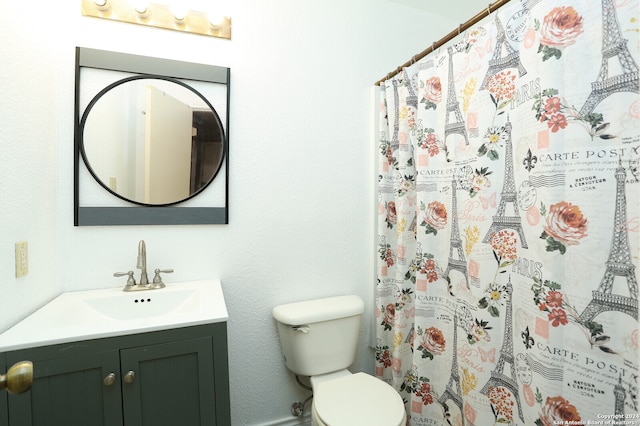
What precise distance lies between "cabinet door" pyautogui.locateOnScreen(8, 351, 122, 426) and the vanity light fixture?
1.41 metres

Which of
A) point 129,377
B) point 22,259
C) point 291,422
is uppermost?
point 22,259

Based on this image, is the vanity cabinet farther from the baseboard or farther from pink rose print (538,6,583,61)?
pink rose print (538,6,583,61)

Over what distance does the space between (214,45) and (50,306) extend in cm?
135

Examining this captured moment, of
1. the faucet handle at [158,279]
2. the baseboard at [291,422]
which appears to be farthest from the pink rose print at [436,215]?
the baseboard at [291,422]

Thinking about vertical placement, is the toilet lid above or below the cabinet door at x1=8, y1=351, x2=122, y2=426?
below

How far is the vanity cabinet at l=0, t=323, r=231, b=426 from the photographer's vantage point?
32.6 inches

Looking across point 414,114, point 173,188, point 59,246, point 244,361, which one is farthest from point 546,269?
point 59,246

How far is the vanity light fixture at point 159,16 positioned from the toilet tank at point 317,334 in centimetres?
145

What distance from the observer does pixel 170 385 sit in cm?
95

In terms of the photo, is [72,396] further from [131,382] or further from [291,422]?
[291,422]

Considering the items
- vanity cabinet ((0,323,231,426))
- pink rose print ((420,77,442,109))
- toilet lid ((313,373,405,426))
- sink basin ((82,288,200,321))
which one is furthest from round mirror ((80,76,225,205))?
toilet lid ((313,373,405,426))

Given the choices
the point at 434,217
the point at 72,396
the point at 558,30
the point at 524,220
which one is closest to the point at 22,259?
the point at 72,396

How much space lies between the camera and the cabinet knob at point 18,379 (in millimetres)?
557

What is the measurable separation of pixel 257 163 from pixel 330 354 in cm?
107
